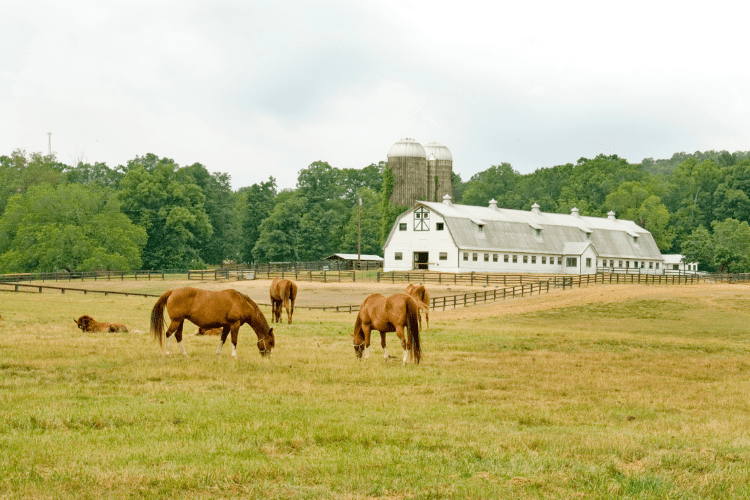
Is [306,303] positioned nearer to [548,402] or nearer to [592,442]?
[548,402]

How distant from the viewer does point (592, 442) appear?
9750 millimetres

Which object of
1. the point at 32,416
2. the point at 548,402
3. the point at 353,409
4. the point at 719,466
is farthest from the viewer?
the point at 548,402

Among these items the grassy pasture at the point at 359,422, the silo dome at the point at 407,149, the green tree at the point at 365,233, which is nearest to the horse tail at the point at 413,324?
the grassy pasture at the point at 359,422

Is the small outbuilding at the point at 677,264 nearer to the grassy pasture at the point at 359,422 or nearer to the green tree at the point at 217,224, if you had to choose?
→ the green tree at the point at 217,224

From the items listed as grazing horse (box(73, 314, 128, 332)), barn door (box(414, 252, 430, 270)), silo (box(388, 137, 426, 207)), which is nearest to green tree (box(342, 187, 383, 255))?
silo (box(388, 137, 426, 207))

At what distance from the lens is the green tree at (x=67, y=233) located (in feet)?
273

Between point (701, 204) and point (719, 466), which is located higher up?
point (701, 204)

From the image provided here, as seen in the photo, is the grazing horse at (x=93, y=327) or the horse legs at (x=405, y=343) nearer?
the horse legs at (x=405, y=343)

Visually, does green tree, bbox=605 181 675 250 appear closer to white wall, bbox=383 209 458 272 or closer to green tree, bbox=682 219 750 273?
green tree, bbox=682 219 750 273

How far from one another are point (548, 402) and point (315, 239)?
98.2 m

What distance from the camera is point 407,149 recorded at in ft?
322

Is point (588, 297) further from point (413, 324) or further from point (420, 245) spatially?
point (413, 324)

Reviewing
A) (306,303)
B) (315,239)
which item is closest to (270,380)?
(306,303)

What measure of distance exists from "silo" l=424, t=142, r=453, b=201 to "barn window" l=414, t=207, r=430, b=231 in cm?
1754
